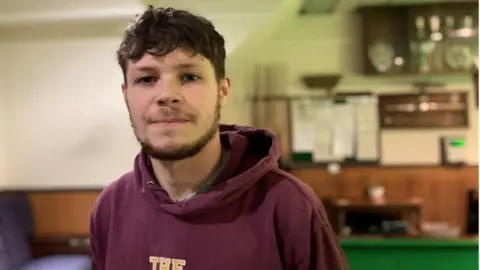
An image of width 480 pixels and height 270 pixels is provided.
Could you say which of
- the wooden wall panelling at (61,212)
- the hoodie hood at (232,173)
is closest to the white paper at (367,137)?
the wooden wall panelling at (61,212)

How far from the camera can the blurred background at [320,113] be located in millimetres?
3773

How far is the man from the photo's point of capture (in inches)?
46.0

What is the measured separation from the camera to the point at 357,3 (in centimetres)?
463

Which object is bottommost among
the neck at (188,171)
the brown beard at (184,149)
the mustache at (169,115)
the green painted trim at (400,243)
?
the green painted trim at (400,243)

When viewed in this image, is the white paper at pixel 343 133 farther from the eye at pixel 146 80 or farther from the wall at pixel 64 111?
the eye at pixel 146 80

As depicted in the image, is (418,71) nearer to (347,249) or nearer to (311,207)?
(347,249)

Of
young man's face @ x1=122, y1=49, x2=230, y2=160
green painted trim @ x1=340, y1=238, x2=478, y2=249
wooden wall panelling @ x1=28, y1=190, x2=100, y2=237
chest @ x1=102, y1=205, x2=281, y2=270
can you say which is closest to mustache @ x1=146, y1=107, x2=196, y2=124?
young man's face @ x1=122, y1=49, x2=230, y2=160

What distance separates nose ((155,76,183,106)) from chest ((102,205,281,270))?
0.89ft

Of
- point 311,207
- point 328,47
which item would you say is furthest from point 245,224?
point 328,47

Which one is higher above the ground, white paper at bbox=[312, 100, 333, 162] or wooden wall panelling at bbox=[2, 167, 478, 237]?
white paper at bbox=[312, 100, 333, 162]

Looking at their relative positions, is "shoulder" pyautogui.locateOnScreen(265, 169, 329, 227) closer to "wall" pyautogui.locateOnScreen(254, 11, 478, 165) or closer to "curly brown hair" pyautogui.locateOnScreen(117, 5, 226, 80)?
"curly brown hair" pyautogui.locateOnScreen(117, 5, 226, 80)

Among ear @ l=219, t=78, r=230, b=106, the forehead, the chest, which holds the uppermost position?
the forehead

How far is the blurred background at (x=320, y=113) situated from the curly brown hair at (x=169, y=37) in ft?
7.47

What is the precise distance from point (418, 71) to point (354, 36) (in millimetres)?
586
